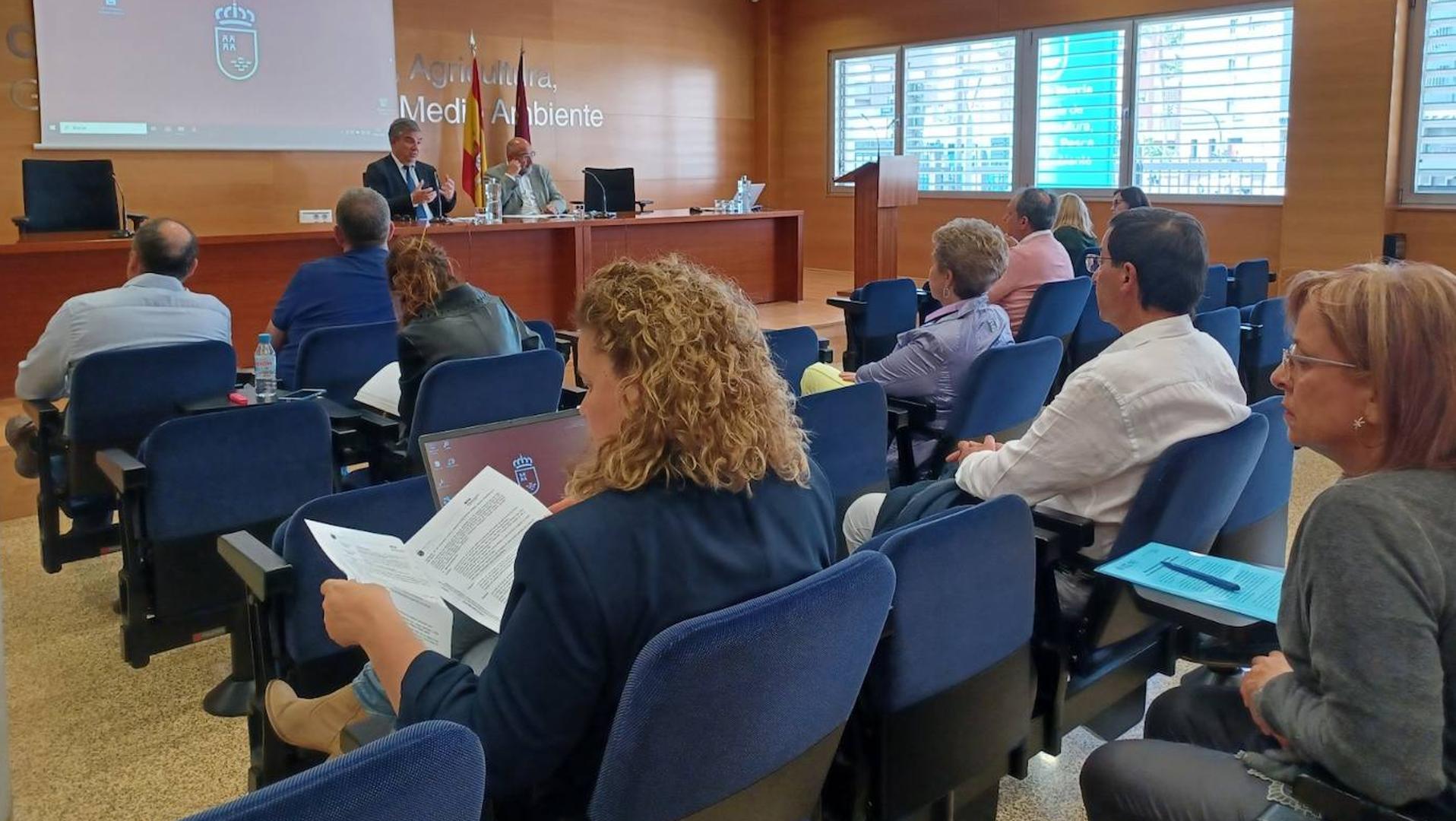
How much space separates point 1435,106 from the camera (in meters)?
7.68

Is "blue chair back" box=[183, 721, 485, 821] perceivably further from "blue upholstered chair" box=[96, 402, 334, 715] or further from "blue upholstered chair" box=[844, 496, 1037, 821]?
"blue upholstered chair" box=[96, 402, 334, 715]

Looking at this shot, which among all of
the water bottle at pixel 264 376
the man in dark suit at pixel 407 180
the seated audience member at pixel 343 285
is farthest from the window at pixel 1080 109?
the water bottle at pixel 264 376

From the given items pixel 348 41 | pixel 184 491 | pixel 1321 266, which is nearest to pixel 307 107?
pixel 348 41

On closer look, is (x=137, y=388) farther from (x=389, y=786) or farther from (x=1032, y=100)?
(x=1032, y=100)

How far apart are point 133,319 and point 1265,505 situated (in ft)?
10.9

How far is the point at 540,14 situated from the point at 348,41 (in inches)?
75.2

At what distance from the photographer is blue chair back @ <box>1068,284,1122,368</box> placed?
5.28 m

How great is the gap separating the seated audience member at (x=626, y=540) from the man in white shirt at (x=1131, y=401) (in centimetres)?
85

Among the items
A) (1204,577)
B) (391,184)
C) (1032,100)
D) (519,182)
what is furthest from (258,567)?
(1032,100)

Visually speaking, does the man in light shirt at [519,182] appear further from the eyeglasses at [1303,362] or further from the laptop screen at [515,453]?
the eyeglasses at [1303,362]

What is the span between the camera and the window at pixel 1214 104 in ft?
27.8

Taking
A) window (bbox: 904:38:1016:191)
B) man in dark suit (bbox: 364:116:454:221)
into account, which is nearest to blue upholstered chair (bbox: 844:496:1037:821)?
man in dark suit (bbox: 364:116:454:221)

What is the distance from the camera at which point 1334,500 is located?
4.37ft

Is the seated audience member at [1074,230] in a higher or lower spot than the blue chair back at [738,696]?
higher
